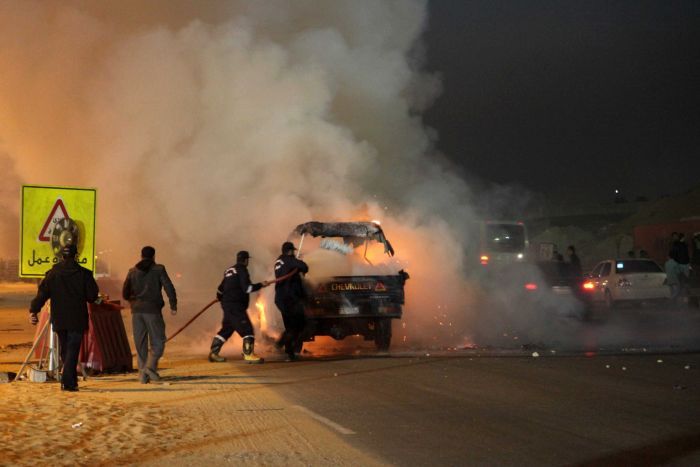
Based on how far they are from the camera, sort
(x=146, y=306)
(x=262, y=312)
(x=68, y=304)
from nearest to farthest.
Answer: (x=68, y=304), (x=146, y=306), (x=262, y=312)

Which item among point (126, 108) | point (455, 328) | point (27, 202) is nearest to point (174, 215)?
point (126, 108)

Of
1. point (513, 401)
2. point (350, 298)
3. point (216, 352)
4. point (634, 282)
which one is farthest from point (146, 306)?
point (634, 282)

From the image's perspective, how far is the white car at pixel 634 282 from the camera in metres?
25.5

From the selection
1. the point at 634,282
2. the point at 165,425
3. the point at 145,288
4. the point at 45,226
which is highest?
the point at 45,226

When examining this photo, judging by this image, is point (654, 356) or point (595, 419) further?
point (654, 356)

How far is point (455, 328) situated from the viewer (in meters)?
19.5

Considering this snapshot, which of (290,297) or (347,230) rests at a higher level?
(347,230)

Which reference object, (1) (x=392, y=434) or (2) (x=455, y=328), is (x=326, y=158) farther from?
(1) (x=392, y=434)

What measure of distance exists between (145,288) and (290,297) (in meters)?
3.39

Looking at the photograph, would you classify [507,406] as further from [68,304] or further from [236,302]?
[236,302]

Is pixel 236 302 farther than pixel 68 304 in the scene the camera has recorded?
Yes

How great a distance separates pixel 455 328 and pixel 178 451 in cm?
1289

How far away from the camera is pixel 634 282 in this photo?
1013 inches

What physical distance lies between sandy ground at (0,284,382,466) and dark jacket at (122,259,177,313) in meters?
1.01
